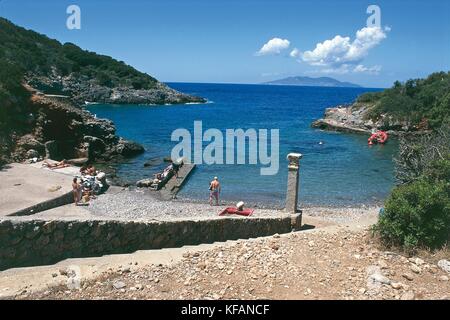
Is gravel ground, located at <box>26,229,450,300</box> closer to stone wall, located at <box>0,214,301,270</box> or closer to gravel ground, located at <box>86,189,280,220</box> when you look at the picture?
stone wall, located at <box>0,214,301,270</box>

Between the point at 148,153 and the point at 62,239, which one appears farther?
the point at 148,153

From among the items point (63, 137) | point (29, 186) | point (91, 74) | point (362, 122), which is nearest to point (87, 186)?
point (29, 186)

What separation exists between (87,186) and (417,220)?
48.9 ft

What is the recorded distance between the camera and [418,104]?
52844 mm

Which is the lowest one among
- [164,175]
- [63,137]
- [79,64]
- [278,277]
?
[164,175]

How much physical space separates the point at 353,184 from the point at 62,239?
20.9 m

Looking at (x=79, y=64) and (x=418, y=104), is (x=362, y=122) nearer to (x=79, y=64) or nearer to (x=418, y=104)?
(x=418, y=104)

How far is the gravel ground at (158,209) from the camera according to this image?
664 inches

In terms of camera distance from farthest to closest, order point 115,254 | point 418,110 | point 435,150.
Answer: point 418,110
point 435,150
point 115,254

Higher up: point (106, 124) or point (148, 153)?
point (106, 124)

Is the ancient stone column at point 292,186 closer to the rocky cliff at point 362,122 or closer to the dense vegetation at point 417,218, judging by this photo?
the dense vegetation at point 417,218
